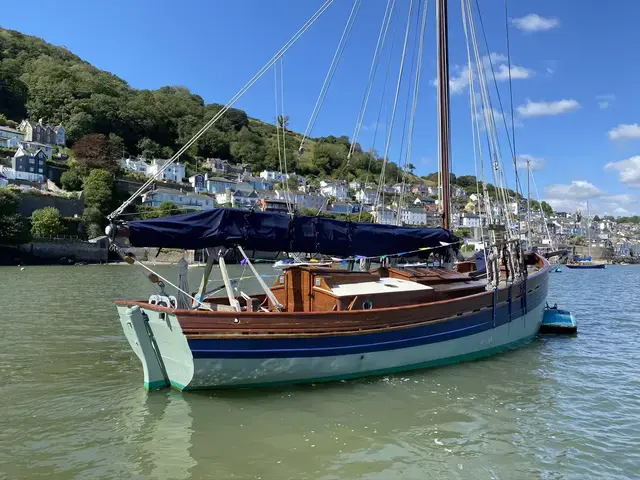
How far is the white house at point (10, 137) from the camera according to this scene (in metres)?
94.9

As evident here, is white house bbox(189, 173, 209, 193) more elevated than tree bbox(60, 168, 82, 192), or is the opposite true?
white house bbox(189, 173, 209, 193)

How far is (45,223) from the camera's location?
6334 centimetres

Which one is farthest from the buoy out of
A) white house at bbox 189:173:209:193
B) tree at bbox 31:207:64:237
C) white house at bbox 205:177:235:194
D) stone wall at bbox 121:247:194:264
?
white house at bbox 205:177:235:194

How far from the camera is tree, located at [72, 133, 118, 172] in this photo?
87.7 metres

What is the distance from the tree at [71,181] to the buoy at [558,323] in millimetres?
85676

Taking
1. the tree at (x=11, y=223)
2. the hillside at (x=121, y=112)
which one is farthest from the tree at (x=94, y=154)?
the tree at (x=11, y=223)

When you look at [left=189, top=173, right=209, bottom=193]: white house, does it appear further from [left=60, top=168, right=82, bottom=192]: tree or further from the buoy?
the buoy

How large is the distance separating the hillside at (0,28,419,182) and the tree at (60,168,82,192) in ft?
104

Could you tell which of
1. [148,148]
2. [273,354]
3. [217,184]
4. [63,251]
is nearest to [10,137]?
[148,148]

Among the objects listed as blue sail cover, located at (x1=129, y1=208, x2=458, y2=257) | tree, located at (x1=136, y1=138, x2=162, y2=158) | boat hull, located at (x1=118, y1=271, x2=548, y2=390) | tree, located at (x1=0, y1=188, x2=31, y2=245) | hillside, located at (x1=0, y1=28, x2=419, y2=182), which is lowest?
boat hull, located at (x1=118, y1=271, x2=548, y2=390)

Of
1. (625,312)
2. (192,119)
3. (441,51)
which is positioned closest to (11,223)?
(441,51)

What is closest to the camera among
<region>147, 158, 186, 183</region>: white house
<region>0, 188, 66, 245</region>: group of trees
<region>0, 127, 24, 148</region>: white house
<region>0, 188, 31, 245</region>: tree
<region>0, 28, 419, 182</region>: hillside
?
<region>0, 188, 31, 245</region>: tree

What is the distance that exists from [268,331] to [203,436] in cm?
242

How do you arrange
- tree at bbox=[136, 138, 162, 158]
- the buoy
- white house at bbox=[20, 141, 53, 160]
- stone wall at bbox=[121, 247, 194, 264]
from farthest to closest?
tree at bbox=[136, 138, 162, 158] → white house at bbox=[20, 141, 53, 160] → stone wall at bbox=[121, 247, 194, 264] → the buoy
